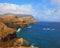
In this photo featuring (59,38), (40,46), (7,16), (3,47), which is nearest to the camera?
(3,47)

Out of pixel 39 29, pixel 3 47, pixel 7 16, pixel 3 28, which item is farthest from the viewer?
pixel 39 29

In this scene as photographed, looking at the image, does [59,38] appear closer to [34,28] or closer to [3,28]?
[34,28]

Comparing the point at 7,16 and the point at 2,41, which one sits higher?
the point at 7,16

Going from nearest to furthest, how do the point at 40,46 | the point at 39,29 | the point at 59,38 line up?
the point at 40,46, the point at 59,38, the point at 39,29

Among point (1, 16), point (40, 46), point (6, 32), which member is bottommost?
point (40, 46)

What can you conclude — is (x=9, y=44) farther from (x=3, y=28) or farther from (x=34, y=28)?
(x=34, y=28)

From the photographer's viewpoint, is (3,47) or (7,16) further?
(7,16)

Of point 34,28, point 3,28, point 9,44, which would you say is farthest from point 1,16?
point 34,28

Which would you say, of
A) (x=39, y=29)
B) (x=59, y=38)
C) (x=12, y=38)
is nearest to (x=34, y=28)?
(x=39, y=29)

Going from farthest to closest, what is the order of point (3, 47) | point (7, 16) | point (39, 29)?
1. point (39, 29)
2. point (7, 16)
3. point (3, 47)
